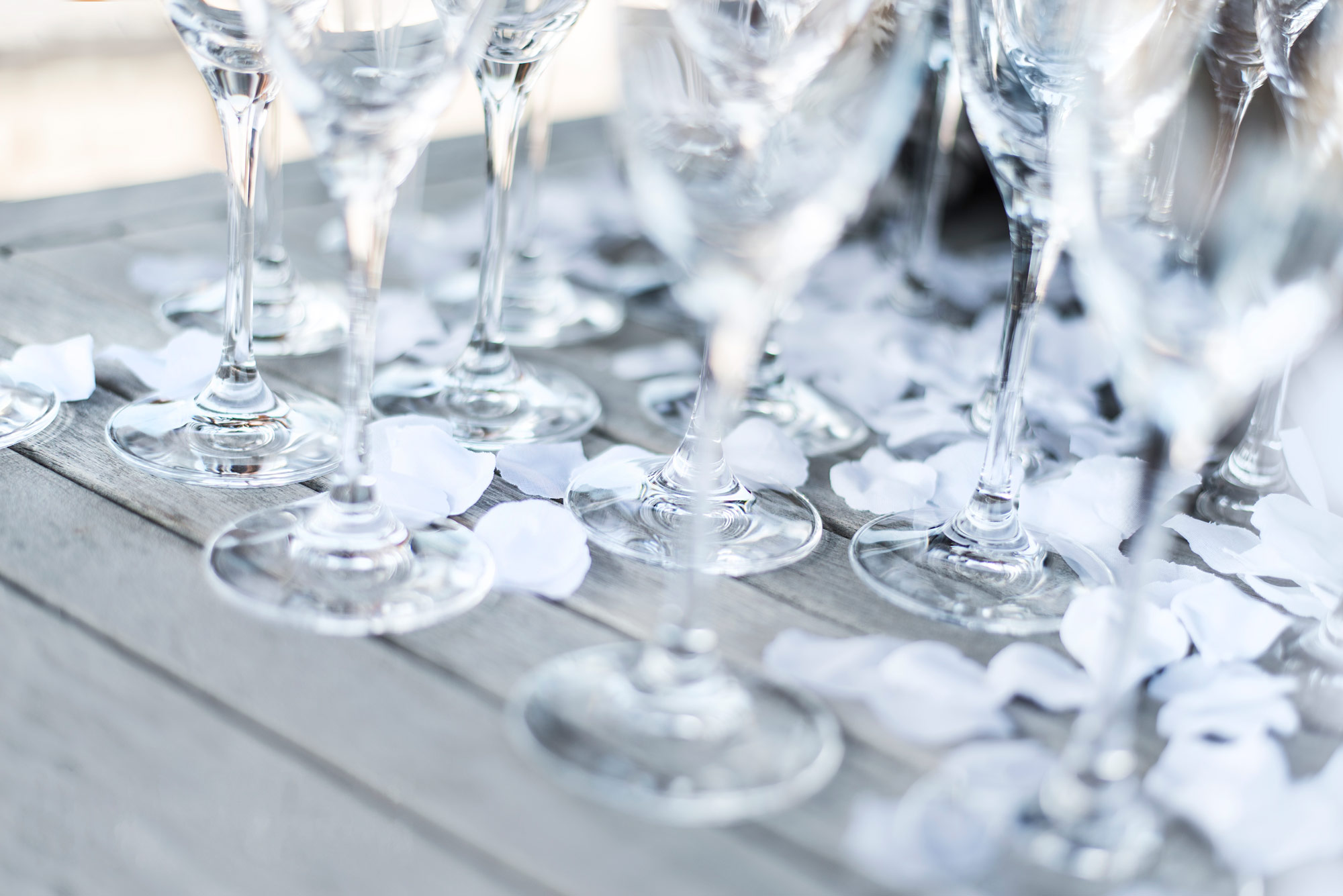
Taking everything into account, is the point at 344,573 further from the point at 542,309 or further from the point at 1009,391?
the point at 542,309

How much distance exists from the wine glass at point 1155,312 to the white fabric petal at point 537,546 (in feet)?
1.03

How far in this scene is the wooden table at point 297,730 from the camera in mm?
621

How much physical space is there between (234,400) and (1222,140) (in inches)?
29.2

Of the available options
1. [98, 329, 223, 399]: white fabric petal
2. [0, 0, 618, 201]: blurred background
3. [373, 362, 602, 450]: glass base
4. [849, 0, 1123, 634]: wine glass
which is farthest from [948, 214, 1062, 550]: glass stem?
[0, 0, 618, 201]: blurred background

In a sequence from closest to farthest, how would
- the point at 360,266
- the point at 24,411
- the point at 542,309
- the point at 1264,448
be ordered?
the point at 360,266 → the point at 24,411 → the point at 1264,448 → the point at 542,309

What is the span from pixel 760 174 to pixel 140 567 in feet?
1.41

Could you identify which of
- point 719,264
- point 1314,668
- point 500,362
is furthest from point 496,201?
point 1314,668

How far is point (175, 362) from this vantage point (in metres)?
1.12

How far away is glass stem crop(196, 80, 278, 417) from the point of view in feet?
3.24

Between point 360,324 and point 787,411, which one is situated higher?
point 360,324

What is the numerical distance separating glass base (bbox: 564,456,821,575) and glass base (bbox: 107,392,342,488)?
0.19 meters

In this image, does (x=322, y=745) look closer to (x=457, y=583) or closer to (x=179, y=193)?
(x=457, y=583)

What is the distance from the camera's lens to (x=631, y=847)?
64 cm

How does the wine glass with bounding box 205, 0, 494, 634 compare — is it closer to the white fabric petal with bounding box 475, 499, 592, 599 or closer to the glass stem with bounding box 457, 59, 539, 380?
the white fabric petal with bounding box 475, 499, 592, 599
